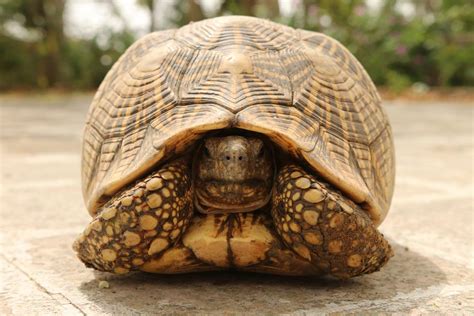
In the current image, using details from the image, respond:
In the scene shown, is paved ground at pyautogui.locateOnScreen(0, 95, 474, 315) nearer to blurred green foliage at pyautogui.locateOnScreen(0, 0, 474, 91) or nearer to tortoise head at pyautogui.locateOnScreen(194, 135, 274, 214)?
tortoise head at pyautogui.locateOnScreen(194, 135, 274, 214)

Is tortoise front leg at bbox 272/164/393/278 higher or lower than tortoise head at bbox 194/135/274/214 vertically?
lower

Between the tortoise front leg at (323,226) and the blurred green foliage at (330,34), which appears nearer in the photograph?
the tortoise front leg at (323,226)

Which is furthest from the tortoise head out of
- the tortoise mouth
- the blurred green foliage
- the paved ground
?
the blurred green foliage

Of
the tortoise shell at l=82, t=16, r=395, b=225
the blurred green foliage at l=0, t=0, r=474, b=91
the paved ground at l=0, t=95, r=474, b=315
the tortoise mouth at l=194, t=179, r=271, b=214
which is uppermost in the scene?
the blurred green foliage at l=0, t=0, r=474, b=91

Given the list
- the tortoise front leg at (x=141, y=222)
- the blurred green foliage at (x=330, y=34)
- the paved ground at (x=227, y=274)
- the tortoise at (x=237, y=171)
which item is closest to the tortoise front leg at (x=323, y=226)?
the tortoise at (x=237, y=171)

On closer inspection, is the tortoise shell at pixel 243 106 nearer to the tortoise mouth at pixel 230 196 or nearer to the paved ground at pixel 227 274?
the tortoise mouth at pixel 230 196

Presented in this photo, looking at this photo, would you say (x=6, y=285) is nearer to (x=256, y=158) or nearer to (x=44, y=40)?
(x=256, y=158)
